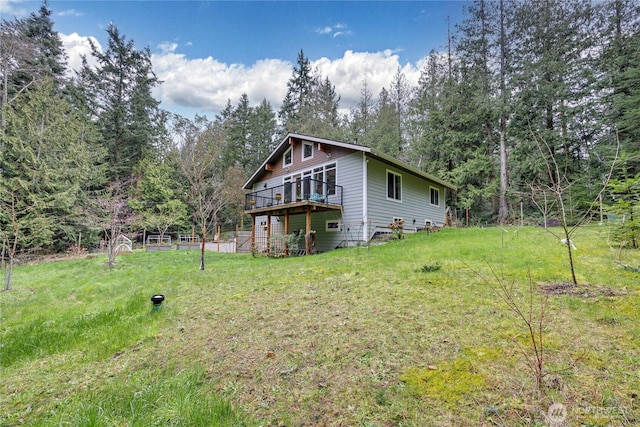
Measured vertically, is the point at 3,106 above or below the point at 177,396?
above

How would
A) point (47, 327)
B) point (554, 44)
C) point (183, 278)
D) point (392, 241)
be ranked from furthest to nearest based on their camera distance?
point (554, 44), point (392, 241), point (183, 278), point (47, 327)

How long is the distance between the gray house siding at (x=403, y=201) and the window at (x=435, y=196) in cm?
19

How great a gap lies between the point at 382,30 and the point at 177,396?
12.9 metres

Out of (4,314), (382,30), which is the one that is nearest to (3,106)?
(4,314)

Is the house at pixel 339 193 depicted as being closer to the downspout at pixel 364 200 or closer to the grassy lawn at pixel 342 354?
the downspout at pixel 364 200

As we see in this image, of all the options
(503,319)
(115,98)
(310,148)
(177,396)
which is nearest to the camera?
(177,396)

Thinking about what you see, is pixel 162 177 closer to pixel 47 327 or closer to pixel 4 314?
pixel 4 314

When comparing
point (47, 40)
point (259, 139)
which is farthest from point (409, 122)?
point (47, 40)

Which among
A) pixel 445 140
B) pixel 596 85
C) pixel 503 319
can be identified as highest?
pixel 596 85

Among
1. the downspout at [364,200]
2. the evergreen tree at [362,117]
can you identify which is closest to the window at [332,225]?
the downspout at [364,200]

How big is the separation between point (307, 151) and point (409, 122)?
489 inches

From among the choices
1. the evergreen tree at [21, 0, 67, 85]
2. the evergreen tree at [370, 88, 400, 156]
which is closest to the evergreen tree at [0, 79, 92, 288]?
the evergreen tree at [21, 0, 67, 85]

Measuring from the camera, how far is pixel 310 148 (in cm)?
1359

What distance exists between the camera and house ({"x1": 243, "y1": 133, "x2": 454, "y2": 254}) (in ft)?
37.1
